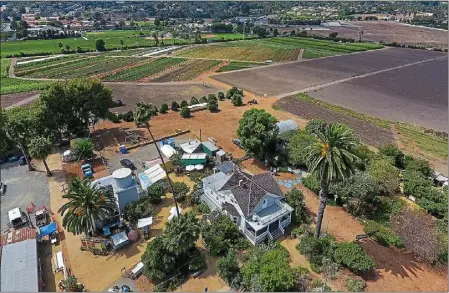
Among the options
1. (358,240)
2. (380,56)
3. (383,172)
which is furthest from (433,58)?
(358,240)

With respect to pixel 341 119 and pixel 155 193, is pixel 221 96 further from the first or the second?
pixel 155 193

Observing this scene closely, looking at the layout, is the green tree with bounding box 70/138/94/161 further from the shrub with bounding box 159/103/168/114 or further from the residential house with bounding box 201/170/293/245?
the shrub with bounding box 159/103/168/114

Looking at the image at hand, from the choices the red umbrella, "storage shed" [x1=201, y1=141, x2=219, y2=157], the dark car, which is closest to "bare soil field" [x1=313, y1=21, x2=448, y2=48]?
"storage shed" [x1=201, y1=141, x2=219, y2=157]

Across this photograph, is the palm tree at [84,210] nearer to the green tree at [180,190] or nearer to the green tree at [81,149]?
the green tree at [180,190]

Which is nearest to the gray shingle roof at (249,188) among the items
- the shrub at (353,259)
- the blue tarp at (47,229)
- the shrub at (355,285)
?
the shrub at (353,259)

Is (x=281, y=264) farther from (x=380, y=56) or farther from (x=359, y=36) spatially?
(x=359, y=36)

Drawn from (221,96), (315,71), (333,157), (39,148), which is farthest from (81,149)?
(315,71)
